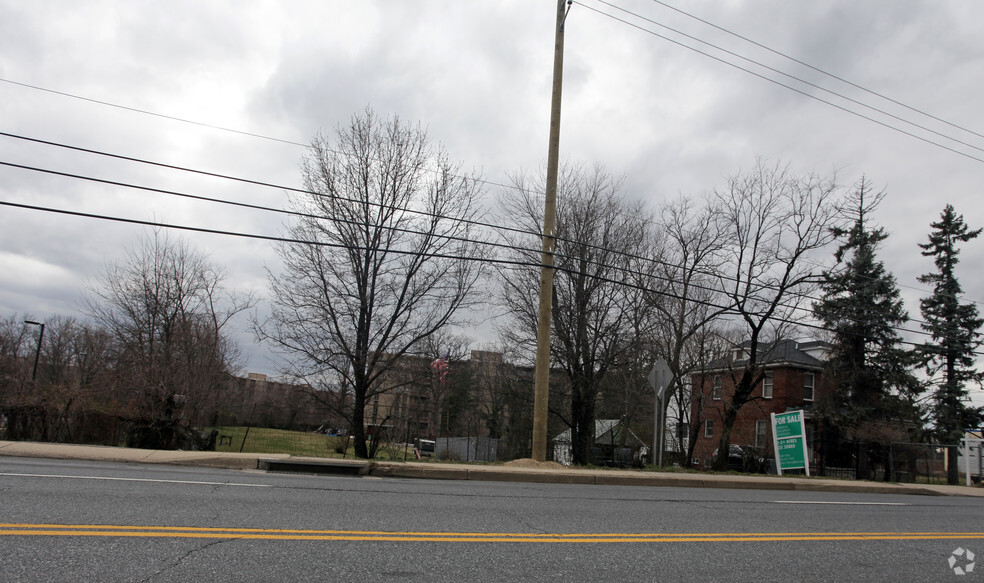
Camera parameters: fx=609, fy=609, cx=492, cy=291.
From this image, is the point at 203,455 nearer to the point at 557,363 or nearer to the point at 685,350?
the point at 557,363

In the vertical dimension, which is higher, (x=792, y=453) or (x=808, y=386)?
(x=808, y=386)

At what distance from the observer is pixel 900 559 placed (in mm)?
5590

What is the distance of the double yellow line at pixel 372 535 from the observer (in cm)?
462

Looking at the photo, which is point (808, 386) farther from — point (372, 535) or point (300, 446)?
point (372, 535)

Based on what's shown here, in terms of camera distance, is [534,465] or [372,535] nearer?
[372,535]

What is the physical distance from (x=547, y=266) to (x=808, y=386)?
93.9 feet

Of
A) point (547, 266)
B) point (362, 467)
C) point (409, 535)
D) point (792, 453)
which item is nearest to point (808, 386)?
point (792, 453)

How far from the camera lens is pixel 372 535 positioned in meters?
5.12

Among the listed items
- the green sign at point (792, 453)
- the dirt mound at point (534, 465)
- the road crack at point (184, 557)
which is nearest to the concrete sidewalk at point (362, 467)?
the dirt mound at point (534, 465)

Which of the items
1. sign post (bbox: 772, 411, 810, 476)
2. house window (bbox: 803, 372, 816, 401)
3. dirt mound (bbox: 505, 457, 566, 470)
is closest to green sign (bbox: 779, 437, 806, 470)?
sign post (bbox: 772, 411, 810, 476)

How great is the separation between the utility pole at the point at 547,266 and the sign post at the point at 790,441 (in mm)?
9354

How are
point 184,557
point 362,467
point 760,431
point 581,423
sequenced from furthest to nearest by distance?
1. point 760,431
2. point 581,423
3. point 362,467
4. point 184,557

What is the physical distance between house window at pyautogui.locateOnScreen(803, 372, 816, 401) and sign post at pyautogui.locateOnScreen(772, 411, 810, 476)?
1869 cm

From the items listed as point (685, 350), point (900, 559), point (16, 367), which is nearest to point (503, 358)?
point (685, 350)
